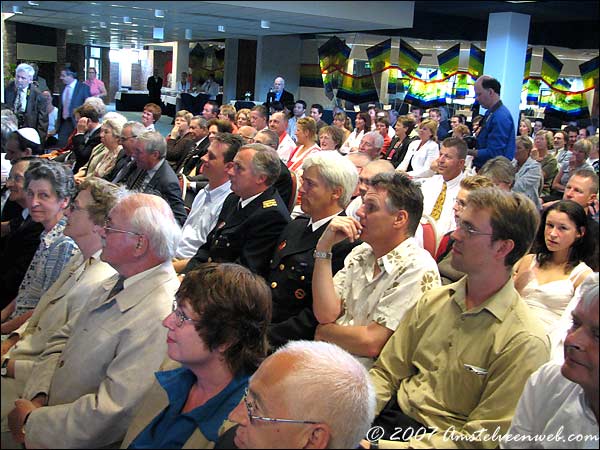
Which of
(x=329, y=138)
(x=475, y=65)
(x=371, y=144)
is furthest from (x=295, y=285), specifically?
(x=475, y=65)

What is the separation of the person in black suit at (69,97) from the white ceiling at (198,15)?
0.13 metres

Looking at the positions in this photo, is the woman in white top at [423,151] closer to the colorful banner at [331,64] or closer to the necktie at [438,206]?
the colorful banner at [331,64]

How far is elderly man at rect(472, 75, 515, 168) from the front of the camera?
4.38 metres

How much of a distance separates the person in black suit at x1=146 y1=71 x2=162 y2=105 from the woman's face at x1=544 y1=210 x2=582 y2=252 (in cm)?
163

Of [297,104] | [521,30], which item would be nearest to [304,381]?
[521,30]

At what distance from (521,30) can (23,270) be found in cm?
159

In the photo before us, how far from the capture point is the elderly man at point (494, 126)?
14.4ft

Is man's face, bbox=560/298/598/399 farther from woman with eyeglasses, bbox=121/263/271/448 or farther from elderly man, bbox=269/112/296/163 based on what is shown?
elderly man, bbox=269/112/296/163

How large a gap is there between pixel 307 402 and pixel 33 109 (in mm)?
809

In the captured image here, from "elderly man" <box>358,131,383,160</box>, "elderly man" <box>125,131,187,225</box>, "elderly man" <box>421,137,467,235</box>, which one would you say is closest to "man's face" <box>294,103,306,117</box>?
"elderly man" <box>358,131,383,160</box>

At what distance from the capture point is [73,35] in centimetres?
125

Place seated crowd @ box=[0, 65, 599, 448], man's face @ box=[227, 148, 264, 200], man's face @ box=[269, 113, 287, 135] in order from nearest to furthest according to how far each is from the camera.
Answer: seated crowd @ box=[0, 65, 599, 448], man's face @ box=[227, 148, 264, 200], man's face @ box=[269, 113, 287, 135]

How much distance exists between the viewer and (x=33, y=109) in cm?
132

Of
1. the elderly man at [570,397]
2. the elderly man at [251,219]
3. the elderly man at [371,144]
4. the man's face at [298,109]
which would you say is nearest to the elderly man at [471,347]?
the elderly man at [570,397]
